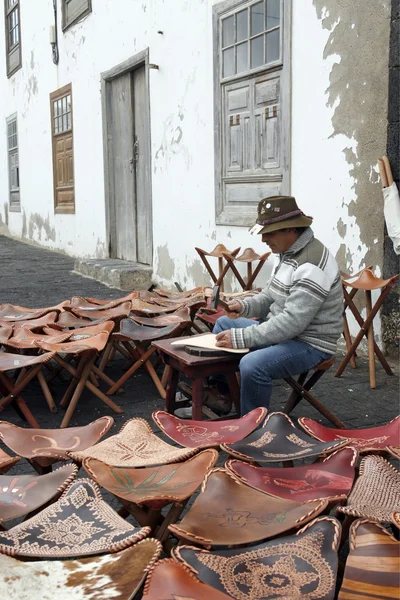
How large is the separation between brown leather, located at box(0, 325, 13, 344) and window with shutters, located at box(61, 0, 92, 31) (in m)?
6.70

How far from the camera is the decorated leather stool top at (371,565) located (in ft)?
5.18

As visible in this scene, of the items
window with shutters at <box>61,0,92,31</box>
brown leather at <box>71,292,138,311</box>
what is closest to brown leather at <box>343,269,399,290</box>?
brown leather at <box>71,292,138,311</box>

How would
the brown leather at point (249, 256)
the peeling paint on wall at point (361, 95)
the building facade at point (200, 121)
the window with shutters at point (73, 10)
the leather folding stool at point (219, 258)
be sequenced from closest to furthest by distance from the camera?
the peeling paint on wall at point (361, 95) → the building facade at point (200, 121) → the brown leather at point (249, 256) → the leather folding stool at point (219, 258) → the window with shutters at point (73, 10)

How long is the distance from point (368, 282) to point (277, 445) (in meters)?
2.26

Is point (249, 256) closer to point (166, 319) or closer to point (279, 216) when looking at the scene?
point (166, 319)

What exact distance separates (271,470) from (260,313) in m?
1.78

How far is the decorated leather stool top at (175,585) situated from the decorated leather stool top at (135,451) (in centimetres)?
67

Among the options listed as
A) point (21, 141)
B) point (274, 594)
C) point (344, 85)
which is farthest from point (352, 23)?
point (21, 141)

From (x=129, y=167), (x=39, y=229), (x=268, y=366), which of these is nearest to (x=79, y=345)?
(x=268, y=366)

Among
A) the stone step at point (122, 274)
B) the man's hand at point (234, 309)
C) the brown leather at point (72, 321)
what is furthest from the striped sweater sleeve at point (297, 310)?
the stone step at point (122, 274)

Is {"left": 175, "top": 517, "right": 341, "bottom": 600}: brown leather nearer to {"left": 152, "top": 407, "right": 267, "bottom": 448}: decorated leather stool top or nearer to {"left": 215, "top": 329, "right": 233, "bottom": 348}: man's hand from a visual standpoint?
{"left": 152, "top": 407, "right": 267, "bottom": 448}: decorated leather stool top

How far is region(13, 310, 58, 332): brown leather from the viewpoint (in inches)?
171

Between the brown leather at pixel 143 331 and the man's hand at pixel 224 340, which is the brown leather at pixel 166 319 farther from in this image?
the man's hand at pixel 224 340

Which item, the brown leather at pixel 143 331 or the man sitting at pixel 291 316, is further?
the brown leather at pixel 143 331
